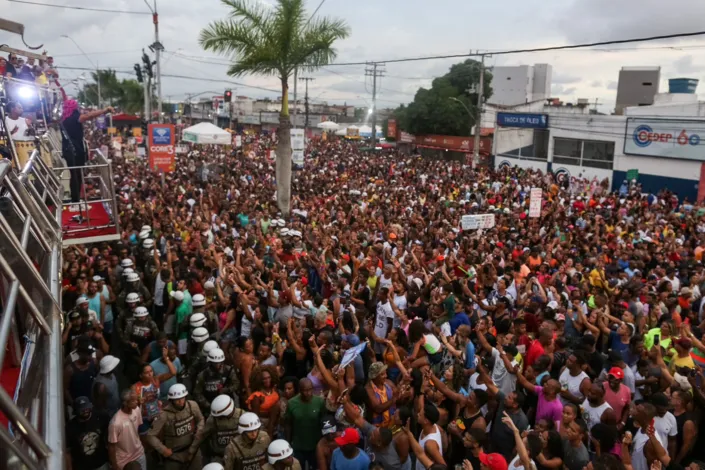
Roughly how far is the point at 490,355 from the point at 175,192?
44.9 ft

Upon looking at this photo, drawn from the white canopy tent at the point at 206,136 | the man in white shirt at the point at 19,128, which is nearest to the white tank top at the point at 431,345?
the man in white shirt at the point at 19,128

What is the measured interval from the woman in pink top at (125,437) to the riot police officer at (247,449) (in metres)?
0.84

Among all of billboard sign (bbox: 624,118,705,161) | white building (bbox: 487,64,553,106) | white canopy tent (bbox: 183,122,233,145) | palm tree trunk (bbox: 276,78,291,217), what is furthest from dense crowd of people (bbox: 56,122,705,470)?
white building (bbox: 487,64,553,106)

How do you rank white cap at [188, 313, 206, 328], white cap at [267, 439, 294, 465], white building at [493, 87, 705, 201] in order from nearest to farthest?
white cap at [267, 439, 294, 465] → white cap at [188, 313, 206, 328] → white building at [493, 87, 705, 201]

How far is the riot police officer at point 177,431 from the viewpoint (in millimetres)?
4586

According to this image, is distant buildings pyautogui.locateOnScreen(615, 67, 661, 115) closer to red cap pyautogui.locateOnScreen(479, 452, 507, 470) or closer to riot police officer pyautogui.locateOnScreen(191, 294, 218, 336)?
→ riot police officer pyautogui.locateOnScreen(191, 294, 218, 336)

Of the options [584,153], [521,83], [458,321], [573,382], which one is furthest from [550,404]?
[521,83]

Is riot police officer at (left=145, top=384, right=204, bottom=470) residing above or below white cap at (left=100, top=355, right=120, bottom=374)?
below

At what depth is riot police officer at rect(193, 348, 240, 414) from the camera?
17.3 feet

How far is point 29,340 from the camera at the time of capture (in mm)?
2404

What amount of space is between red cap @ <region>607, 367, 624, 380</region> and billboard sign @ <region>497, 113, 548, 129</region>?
29.1 meters

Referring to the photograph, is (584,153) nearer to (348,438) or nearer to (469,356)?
(469,356)

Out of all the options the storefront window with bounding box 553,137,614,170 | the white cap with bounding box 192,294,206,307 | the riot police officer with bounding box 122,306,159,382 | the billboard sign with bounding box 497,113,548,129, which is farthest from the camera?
the billboard sign with bounding box 497,113,548,129

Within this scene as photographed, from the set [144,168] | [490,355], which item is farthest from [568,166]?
[490,355]
